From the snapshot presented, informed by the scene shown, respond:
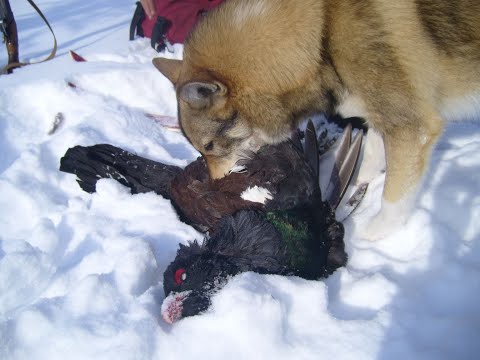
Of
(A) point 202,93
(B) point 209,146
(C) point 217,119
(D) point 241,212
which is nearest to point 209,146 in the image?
(B) point 209,146

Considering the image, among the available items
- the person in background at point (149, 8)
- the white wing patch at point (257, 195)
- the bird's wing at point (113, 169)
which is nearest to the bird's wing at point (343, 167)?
the white wing patch at point (257, 195)

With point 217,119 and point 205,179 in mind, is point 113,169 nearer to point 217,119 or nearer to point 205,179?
point 205,179

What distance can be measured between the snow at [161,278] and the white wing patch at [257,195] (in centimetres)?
50

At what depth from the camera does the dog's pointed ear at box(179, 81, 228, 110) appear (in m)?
1.94

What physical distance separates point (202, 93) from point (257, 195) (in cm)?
65

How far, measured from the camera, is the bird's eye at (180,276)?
5.57 ft

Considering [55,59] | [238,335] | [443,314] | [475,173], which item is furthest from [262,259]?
[55,59]

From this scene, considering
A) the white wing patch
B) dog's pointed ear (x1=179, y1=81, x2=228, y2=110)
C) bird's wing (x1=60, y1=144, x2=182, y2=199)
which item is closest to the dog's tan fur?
dog's pointed ear (x1=179, y1=81, x2=228, y2=110)

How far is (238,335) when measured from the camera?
1486mm

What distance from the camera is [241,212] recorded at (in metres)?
1.95

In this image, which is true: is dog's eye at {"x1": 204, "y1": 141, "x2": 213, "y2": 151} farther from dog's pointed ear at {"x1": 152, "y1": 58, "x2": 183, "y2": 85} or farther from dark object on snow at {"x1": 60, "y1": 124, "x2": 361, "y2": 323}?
dog's pointed ear at {"x1": 152, "y1": 58, "x2": 183, "y2": 85}

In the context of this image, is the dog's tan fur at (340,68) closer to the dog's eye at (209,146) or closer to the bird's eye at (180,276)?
the dog's eye at (209,146)

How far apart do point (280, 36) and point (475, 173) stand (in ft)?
4.87

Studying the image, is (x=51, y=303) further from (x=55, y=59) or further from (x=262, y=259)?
(x=55, y=59)
